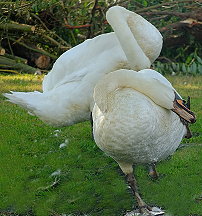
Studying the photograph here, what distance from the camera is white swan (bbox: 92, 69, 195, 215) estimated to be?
168 inches

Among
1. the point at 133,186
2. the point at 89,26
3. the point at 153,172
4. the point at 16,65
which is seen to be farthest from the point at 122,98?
the point at 16,65

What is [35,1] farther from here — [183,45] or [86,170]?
[86,170]

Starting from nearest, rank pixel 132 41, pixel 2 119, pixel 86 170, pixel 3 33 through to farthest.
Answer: pixel 132 41
pixel 86 170
pixel 2 119
pixel 3 33

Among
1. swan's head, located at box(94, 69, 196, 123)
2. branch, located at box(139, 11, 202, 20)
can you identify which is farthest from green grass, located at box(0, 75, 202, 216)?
→ branch, located at box(139, 11, 202, 20)

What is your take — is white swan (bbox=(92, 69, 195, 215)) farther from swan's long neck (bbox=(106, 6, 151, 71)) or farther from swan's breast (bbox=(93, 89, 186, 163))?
swan's long neck (bbox=(106, 6, 151, 71))

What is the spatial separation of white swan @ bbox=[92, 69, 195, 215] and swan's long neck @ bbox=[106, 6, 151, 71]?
0.76 meters

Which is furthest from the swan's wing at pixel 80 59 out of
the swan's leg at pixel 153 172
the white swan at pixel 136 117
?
the white swan at pixel 136 117

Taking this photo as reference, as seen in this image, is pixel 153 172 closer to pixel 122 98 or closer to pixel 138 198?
pixel 138 198

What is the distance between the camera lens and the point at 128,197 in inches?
209

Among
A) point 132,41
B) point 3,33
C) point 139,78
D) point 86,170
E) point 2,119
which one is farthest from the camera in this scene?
point 3,33

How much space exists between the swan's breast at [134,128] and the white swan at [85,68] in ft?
3.55

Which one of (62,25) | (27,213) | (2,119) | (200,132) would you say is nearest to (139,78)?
(27,213)

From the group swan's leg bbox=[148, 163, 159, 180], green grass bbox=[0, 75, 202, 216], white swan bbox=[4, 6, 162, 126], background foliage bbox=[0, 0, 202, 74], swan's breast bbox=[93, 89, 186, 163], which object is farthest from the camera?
background foliage bbox=[0, 0, 202, 74]

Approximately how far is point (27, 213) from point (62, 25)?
23.1 ft
